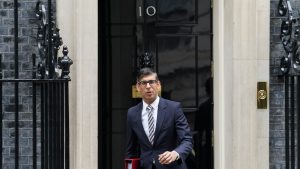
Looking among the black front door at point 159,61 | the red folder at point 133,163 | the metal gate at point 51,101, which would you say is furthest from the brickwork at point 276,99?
the metal gate at point 51,101

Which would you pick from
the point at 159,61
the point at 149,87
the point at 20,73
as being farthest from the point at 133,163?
the point at 159,61

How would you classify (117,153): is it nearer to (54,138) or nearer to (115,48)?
(115,48)

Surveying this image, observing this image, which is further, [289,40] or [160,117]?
[289,40]

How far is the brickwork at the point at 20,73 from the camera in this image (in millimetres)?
7312

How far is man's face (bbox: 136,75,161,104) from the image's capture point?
6129 mm

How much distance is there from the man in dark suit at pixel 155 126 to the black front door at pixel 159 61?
6.44 feet

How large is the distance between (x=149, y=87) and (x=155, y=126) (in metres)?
0.31

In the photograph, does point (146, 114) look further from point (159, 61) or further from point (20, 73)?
point (159, 61)

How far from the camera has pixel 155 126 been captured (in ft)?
20.4

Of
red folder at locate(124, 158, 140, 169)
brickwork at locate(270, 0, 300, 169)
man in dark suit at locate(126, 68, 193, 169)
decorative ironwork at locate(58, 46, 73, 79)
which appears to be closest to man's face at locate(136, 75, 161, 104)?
man in dark suit at locate(126, 68, 193, 169)

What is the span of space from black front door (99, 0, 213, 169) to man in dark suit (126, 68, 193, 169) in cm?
196

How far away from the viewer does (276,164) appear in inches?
296

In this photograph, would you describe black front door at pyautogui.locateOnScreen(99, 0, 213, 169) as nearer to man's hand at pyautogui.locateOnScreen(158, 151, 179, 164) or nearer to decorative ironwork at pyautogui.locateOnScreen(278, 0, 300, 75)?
decorative ironwork at pyautogui.locateOnScreen(278, 0, 300, 75)

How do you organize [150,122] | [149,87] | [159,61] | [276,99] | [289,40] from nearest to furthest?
[149,87] < [150,122] < [289,40] < [276,99] < [159,61]
